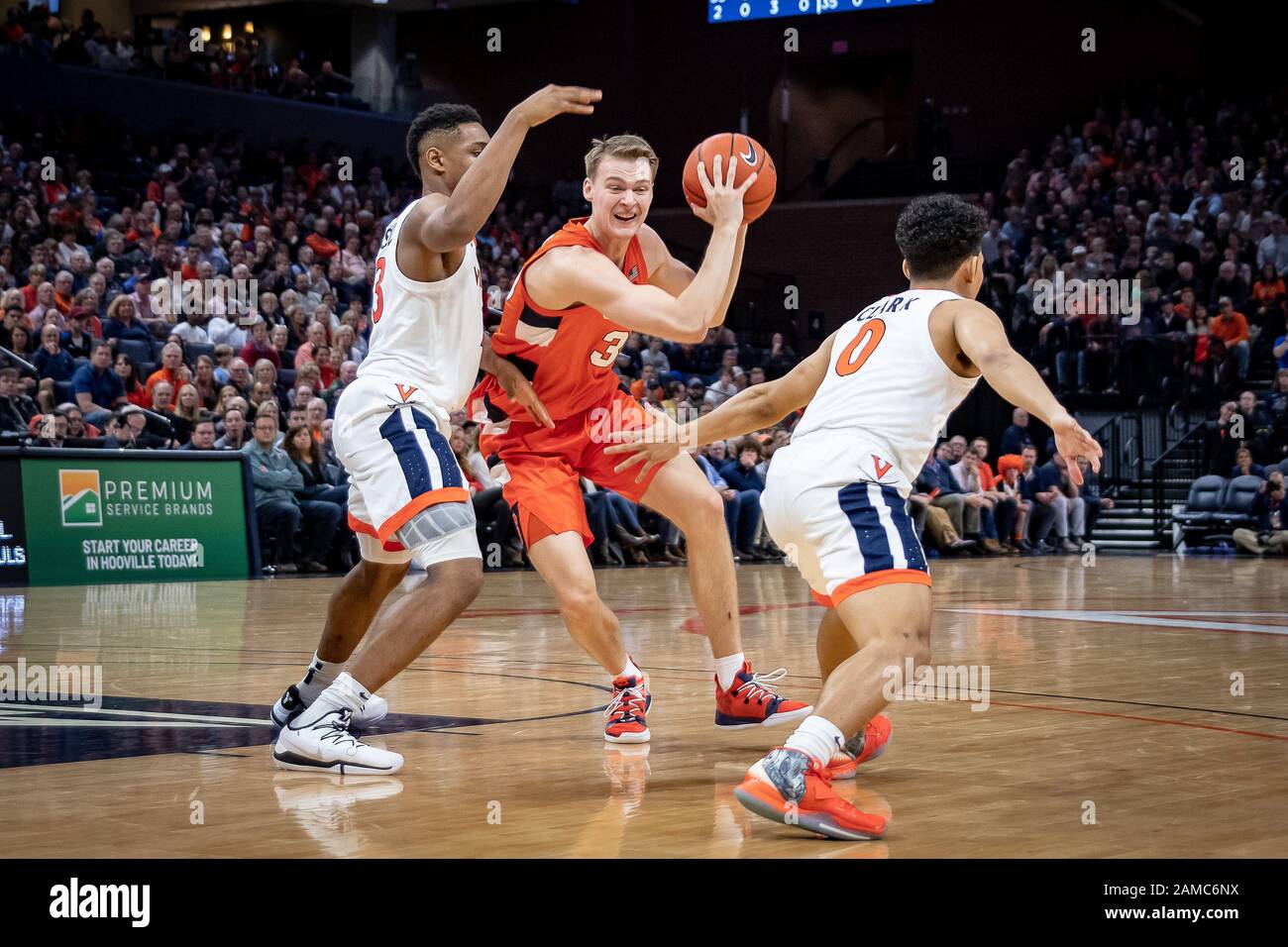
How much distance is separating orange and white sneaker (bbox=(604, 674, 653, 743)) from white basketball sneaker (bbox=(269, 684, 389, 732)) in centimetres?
70

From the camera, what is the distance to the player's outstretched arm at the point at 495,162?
→ 409 cm

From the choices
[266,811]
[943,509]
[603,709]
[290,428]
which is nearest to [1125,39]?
[943,509]

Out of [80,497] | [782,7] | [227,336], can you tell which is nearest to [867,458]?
[80,497]

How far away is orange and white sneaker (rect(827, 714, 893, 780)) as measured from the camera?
4.19 meters

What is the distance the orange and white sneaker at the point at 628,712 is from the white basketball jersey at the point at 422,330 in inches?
41.2

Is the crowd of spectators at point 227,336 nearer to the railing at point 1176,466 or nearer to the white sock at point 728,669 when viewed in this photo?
the railing at point 1176,466

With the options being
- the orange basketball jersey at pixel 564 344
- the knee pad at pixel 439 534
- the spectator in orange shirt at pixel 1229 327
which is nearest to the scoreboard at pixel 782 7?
the spectator in orange shirt at pixel 1229 327

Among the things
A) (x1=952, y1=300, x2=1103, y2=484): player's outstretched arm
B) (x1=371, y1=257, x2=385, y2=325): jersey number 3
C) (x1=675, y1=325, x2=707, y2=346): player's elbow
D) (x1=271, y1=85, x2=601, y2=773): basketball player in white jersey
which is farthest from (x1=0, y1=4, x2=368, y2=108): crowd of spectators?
(x1=952, y1=300, x2=1103, y2=484): player's outstretched arm

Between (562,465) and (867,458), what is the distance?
4.99 ft

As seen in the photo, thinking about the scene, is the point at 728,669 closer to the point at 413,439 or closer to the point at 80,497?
the point at 413,439

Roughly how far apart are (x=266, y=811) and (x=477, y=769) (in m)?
0.75

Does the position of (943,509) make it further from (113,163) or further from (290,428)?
(113,163)

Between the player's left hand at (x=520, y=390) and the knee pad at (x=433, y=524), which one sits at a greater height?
the player's left hand at (x=520, y=390)

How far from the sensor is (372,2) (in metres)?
26.1
